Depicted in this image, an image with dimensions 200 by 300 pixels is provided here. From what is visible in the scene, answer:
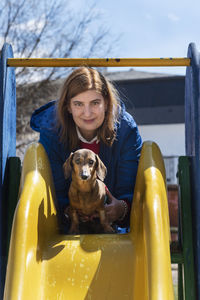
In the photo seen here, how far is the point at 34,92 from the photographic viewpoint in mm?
A: 12781

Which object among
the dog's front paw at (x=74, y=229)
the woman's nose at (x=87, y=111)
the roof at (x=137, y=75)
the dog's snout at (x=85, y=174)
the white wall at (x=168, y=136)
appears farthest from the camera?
the roof at (x=137, y=75)

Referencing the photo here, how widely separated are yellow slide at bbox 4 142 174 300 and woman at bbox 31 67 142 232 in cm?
45

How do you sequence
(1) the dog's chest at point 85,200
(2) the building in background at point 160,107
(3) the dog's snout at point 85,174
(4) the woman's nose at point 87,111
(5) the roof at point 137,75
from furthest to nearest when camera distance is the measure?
(5) the roof at point 137,75, (2) the building in background at point 160,107, (4) the woman's nose at point 87,111, (1) the dog's chest at point 85,200, (3) the dog's snout at point 85,174

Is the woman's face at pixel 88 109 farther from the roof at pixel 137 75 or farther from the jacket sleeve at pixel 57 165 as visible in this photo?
the roof at pixel 137 75

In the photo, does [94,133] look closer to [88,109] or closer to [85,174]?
[88,109]

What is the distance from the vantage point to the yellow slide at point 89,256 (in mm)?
2268

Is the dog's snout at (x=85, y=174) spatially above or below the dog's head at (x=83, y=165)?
below

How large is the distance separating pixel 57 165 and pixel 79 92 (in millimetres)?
571

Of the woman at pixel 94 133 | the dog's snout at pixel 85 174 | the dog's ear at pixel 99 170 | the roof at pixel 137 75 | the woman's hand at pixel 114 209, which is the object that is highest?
the roof at pixel 137 75

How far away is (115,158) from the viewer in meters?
3.30

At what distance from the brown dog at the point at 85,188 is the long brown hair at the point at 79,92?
468mm

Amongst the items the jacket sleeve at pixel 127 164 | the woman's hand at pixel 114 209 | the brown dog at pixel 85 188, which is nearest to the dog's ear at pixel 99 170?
the brown dog at pixel 85 188

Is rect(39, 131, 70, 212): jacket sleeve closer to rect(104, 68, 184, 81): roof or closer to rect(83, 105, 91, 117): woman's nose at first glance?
rect(83, 105, 91, 117): woman's nose

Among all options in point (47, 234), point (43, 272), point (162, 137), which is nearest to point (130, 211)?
point (47, 234)
